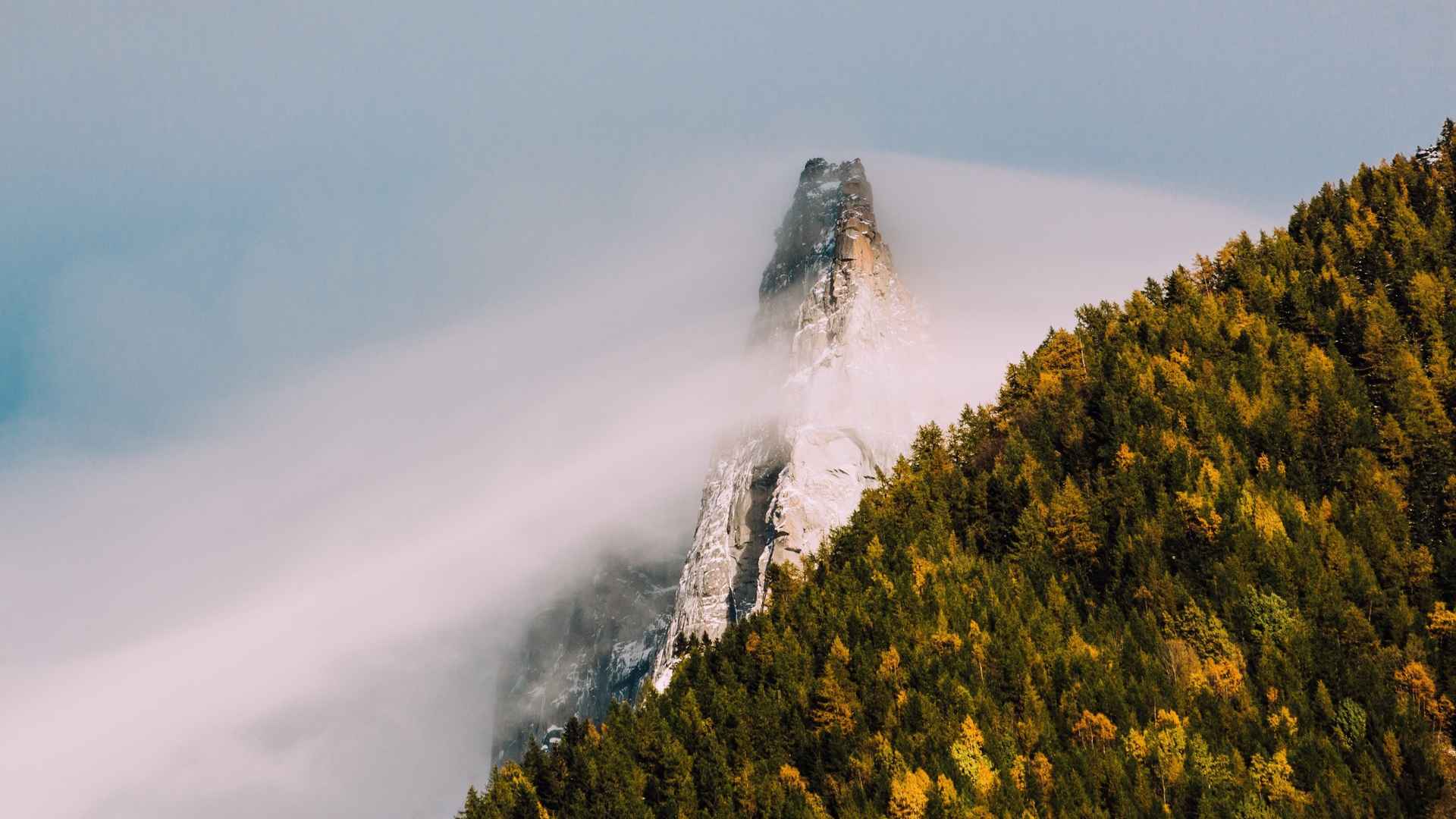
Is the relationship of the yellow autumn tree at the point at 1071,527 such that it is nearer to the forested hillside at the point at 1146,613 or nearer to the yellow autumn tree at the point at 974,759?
the forested hillside at the point at 1146,613

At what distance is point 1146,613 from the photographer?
3059 inches

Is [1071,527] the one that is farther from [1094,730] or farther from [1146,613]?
[1094,730]

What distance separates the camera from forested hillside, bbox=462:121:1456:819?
64188 mm

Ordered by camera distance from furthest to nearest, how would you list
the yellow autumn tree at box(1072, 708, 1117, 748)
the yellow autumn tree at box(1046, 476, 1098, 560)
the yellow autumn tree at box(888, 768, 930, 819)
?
the yellow autumn tree at box(1046, 476, 1098, 560) → the yellow autumn tree at box(1072, 708, 1117, 748) → the yellow autumn tree at box(888, 768, 930, 819)

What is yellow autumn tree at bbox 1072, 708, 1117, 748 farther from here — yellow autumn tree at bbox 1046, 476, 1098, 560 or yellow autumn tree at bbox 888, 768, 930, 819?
yellow autumn tree at bbox 1046, 476, 1098, 560

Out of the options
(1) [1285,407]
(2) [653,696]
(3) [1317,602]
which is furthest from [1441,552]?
(2) [653,696]

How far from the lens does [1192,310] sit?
10950 centimetres

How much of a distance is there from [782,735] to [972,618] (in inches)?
707

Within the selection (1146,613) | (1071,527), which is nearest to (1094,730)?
(1146,613)

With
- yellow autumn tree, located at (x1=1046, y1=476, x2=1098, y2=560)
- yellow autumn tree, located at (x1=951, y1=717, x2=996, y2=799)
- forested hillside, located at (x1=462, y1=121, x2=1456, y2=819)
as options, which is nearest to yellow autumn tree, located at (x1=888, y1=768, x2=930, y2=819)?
forested hillside, located at (x1=462, y1=121, x2=1456, y2=819)

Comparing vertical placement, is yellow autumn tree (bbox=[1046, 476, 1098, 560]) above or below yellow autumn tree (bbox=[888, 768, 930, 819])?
above

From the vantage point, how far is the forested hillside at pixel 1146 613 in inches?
2527

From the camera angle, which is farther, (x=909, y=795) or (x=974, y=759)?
(x=974, y=759)

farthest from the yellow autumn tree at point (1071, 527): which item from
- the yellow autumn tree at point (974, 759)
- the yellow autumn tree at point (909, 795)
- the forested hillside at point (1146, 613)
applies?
the yellow autumn tree at point (909, 795)
